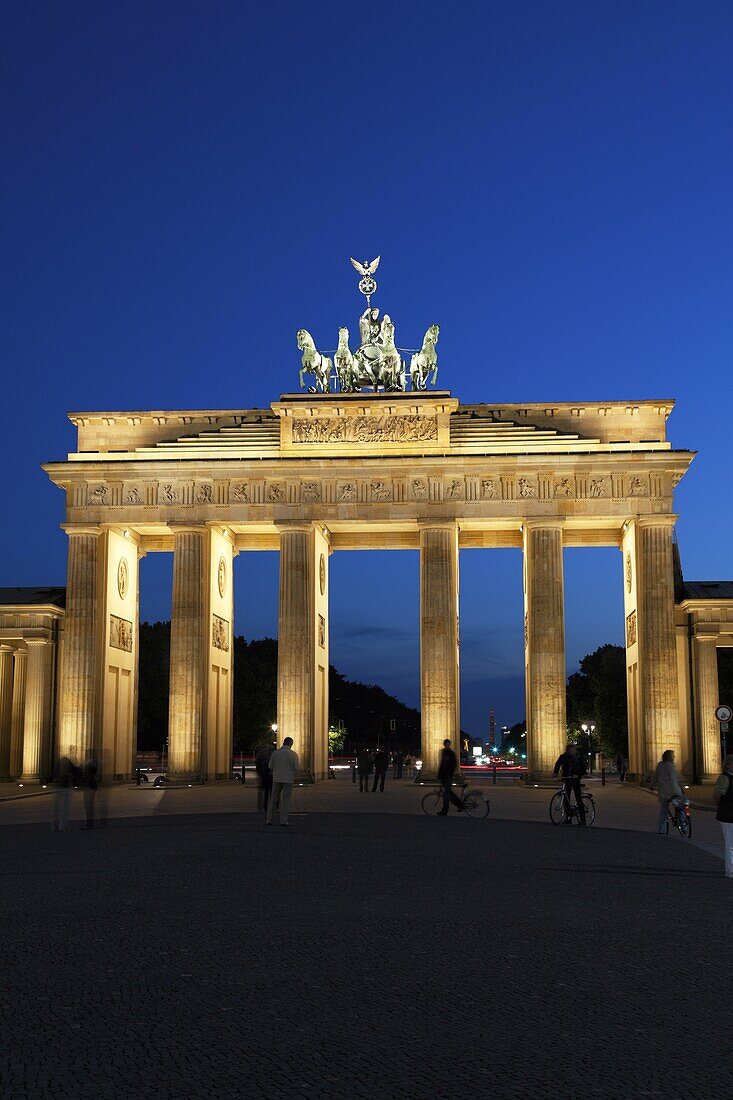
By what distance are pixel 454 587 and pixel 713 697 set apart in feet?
49.4

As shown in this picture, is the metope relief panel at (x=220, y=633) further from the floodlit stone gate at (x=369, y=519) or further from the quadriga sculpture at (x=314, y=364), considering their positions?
the quadriga sculpture at (x=314, y=364)

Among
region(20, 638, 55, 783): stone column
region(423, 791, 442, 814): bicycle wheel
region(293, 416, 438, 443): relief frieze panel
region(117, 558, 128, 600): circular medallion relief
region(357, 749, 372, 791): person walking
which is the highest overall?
region(293, 416, 438, 443): relief frieze panel

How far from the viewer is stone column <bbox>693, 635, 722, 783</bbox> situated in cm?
6362

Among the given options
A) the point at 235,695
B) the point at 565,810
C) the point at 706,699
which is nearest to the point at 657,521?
the point at 706,699

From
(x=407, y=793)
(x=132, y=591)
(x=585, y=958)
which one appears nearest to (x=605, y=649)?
(x=132, y=591)

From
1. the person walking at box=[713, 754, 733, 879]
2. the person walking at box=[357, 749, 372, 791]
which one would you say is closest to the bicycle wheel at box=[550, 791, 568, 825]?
the person walking at box=[713, 754, 733, 879]

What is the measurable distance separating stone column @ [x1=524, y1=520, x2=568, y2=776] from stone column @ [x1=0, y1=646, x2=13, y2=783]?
29.4m

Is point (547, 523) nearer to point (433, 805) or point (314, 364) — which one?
point (314, 364)

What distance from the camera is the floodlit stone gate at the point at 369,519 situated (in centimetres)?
6119

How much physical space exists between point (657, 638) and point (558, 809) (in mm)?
28477

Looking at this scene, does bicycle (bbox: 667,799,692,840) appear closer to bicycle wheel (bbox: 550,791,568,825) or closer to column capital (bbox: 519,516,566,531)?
bicycle wheel (bbox: 550,791,568,825)

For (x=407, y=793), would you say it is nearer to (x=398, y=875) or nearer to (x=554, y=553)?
→ (x=554, y=553)

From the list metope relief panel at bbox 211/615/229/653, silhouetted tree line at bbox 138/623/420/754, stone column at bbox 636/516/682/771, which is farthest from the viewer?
silhouetted tree line at bbox 138/623/420/754

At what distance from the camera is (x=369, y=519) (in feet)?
206
